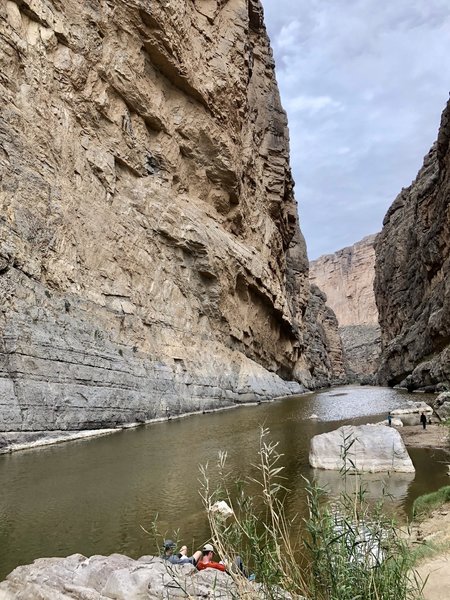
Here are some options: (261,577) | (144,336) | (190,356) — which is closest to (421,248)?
(190,356)

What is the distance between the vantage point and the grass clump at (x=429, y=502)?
31.8 feet

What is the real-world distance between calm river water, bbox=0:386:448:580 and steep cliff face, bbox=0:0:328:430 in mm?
3920

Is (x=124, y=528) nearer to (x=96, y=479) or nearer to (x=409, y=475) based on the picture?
(x=96, y=479)

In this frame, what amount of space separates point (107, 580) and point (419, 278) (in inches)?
2537

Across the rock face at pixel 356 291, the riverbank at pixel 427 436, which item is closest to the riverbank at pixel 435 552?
the riverbank at pixel 427 436

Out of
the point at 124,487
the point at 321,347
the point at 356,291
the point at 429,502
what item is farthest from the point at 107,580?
the point at 356,291

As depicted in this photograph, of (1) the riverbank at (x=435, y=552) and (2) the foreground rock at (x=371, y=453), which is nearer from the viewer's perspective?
(1) the riverbank at (x=435, y=552)

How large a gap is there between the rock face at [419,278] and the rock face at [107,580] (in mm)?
33596

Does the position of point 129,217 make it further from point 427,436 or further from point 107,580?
point 107,580

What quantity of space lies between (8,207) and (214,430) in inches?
574

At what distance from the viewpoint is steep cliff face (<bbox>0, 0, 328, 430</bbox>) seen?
22.1 metres

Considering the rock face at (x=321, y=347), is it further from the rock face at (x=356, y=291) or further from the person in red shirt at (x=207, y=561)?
the person in red shirt at (x=207, y=561)

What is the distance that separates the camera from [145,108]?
3672 cm

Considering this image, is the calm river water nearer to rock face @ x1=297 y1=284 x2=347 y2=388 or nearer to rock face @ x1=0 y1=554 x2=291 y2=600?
rock face @ x1=0 y1=554 x2=291 y2=600
